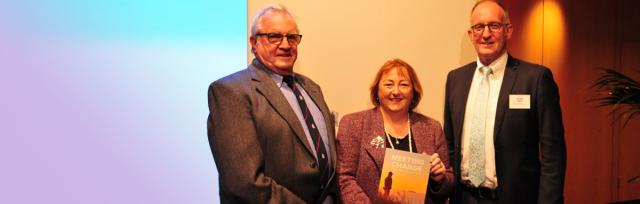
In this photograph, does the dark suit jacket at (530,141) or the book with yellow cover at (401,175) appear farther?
the dark suit jacket at (530,141)

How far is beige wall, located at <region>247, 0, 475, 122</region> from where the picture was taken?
2.84 meters

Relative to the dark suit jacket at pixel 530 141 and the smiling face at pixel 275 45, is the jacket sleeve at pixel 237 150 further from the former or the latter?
the dark suit jacket at pixel 530 141

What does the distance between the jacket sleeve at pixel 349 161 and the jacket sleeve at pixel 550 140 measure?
0.82 m

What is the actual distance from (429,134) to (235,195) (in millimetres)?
1004

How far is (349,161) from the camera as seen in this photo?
2.38 meters

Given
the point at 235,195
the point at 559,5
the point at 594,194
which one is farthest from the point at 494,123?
the point at 594,194

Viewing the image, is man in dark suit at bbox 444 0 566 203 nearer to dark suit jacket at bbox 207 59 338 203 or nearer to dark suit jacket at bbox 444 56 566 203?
dark suit jacket at bbox 444 56 566 203

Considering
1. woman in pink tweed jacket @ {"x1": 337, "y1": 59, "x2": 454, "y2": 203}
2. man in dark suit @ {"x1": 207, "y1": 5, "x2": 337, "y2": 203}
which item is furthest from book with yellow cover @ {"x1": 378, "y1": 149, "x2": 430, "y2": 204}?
man in dark suit @ {"x1": 207, "y1": 5, "x2": 337, "y2": 203}

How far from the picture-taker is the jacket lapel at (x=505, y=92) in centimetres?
245

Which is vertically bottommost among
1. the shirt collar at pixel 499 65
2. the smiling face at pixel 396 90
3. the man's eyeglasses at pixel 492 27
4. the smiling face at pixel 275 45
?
the smiling face at pixel 396 90

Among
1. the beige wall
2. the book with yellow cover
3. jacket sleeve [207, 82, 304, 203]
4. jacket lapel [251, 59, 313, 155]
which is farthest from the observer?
the beige wall

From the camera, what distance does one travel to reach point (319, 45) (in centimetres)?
285

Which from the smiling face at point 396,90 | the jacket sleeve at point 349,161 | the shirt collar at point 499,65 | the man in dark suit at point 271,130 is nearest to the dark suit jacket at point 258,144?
the man in dark suit at point 271,130

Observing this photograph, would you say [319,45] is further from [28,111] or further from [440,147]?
[28,111]
